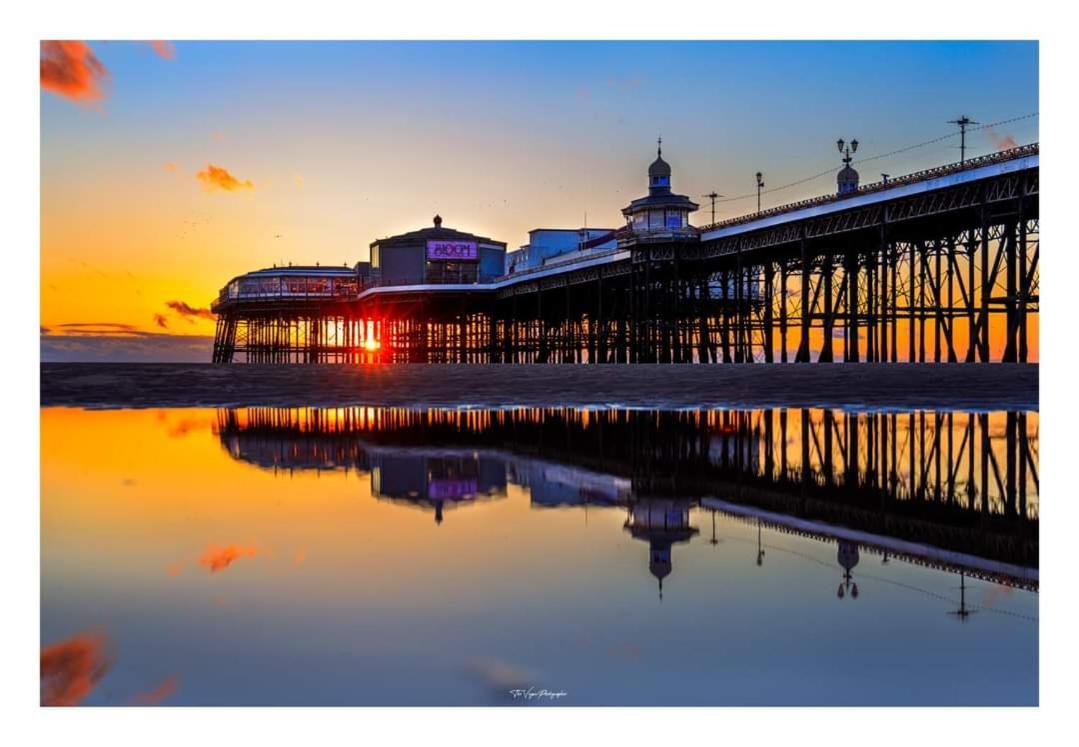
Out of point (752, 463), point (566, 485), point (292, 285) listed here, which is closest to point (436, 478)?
point (566, 485)

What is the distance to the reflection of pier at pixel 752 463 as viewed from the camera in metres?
10.5

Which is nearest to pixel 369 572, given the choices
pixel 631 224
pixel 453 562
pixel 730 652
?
Result: pixel 453 562

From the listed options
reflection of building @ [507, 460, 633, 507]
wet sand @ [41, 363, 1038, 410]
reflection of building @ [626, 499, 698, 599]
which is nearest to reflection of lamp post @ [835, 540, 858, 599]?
reflection of building @ [626, 499, 698, 599]

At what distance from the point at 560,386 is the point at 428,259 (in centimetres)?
5892

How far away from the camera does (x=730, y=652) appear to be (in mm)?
6508

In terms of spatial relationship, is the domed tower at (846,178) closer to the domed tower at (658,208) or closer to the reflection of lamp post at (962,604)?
the domed tower at (658,208)

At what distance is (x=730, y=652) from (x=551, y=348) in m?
93.1

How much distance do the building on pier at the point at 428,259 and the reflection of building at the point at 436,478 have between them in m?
80.2

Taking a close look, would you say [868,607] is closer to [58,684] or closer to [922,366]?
[58,684]

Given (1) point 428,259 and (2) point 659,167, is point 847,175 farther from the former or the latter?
(1) point 428,259

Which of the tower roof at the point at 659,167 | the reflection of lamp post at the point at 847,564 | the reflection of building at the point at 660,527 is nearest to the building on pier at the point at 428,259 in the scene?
the tower roof at the point at 659,167

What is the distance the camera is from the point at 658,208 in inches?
2746

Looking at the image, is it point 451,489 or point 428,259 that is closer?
point 451,489

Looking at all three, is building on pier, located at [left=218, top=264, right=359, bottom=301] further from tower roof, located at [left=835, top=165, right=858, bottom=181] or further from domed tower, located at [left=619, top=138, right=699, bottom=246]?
tower roof, located at [left=835, top=165, right=858, bottom=181]
